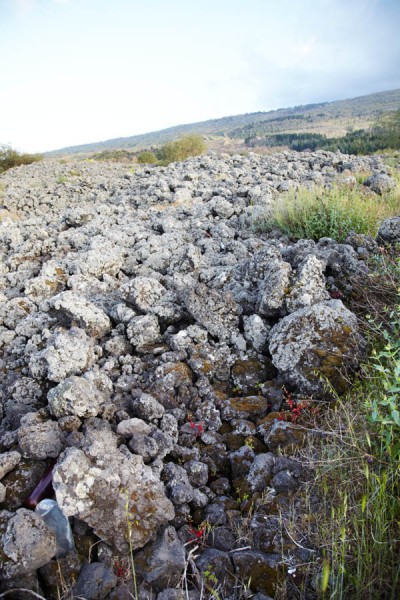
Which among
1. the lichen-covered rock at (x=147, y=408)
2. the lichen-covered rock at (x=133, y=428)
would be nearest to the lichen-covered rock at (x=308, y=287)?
the lichen-covered rock at (x=147, y=408)

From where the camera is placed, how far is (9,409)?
8.76 feet

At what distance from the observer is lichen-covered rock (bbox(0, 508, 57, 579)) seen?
166cm

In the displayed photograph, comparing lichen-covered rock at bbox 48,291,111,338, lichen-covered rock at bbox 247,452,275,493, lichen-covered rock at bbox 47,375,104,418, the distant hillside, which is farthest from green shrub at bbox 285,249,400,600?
the distant hillside

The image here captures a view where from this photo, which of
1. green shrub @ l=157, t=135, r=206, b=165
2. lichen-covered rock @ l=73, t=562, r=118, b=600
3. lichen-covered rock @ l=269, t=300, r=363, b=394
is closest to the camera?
lichen-covered rock @ l=73, t=562, r=118, b=600

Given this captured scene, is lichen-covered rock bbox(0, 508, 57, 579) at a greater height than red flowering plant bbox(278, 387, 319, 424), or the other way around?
lichen-covered rock bbox(0, 508, 57, 579)

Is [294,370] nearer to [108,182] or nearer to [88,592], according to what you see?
[88,592]

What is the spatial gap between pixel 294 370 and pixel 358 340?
51 centimetres

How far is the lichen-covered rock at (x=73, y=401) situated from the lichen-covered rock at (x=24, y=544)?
2.18 feet

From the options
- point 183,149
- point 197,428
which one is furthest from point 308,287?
point 183,149

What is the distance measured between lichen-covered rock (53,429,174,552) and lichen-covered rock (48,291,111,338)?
1414mm

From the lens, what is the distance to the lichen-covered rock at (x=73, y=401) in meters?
2.40

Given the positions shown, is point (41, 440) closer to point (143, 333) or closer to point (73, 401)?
point (73, 401)

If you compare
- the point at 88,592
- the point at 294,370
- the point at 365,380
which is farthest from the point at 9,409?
the point at 365,380

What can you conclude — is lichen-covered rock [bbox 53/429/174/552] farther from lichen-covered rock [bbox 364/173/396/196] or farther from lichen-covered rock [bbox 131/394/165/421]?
lichen-covered rock [bbox 364/173/396/196]
